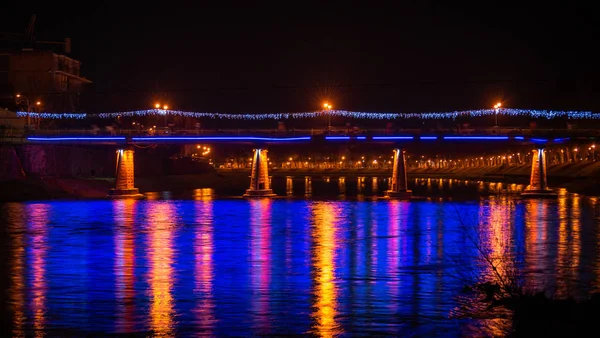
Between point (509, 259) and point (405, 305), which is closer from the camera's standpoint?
point (405, 305)

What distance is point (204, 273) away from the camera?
35.4m

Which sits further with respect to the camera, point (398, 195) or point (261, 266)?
point (398, 195)

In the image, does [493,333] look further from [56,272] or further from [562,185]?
[562,185]

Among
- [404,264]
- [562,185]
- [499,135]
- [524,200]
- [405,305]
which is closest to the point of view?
[405,305]

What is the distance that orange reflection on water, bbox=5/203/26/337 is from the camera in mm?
25031

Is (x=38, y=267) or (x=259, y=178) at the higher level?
(x=259, y=178)

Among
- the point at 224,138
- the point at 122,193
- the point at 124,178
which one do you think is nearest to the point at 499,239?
the point at 224,138

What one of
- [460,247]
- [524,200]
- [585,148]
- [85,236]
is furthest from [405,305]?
[585,148]

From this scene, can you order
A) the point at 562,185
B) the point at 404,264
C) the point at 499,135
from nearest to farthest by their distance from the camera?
the point at 404,264
the point at 499,135
the point at 562,185

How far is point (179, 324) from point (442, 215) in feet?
168

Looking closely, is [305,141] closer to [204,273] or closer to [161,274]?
[204,273]

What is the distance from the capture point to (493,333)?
896 inches

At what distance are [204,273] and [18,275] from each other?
7.53 meters

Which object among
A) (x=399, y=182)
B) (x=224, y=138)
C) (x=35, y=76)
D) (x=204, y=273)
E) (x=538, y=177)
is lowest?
(x=204, y=273)
